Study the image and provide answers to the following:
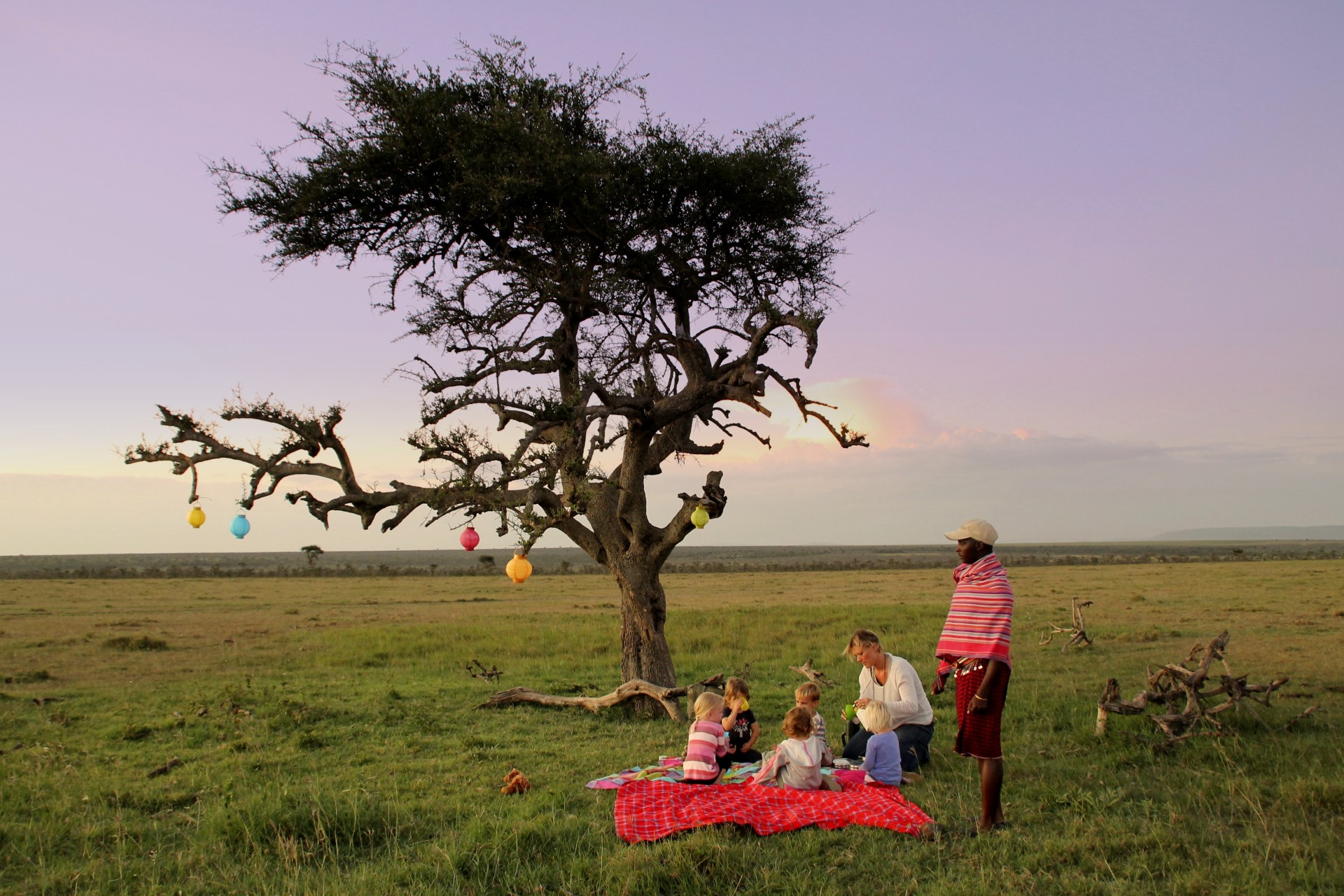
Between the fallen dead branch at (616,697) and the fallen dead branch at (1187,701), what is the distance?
4.88m

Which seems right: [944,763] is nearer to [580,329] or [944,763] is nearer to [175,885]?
[175,885]

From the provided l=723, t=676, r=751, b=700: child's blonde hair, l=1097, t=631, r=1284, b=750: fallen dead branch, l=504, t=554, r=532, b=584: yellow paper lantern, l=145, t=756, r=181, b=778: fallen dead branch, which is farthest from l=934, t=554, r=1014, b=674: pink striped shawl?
l=145, t=756, r=181, b=778: fallen dead branch

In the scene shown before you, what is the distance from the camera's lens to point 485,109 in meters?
12.2

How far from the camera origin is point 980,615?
6.92 m

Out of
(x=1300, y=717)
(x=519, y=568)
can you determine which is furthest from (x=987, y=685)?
→ (x=1300, y=717)

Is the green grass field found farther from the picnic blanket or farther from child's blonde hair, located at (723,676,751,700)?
child's blonde hair, located at (723,676,751,700)

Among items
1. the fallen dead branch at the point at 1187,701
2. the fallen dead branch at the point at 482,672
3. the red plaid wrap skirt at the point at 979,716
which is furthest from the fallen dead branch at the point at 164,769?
the fallen dead branch at the point at 1187,701

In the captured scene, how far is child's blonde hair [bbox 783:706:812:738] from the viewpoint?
293 inches

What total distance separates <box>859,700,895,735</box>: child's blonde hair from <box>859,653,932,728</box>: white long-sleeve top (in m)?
0.12

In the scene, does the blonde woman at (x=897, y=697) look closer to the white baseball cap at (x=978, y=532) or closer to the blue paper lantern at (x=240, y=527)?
the white baseball cap at (x=978, y=532)

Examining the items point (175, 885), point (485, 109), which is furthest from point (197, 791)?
point (485, 109)

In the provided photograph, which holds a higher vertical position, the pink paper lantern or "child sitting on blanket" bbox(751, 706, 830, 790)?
the pink paper lantern

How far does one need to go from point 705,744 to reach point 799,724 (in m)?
0.92

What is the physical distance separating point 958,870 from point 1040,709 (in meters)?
6.60
